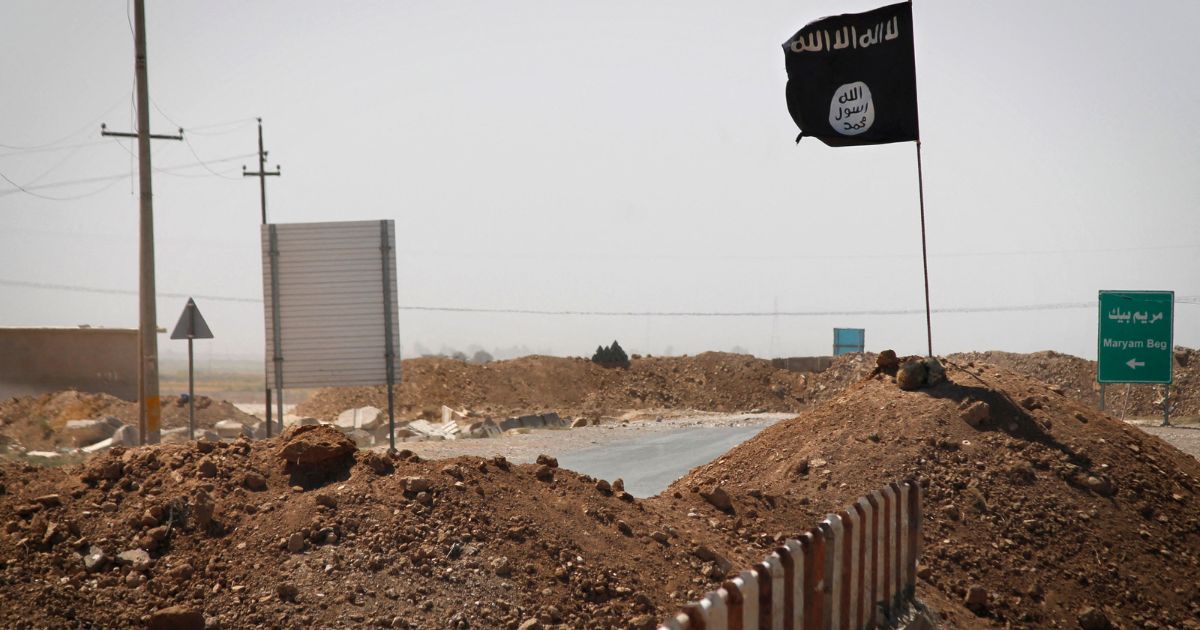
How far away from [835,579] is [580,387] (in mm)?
40403

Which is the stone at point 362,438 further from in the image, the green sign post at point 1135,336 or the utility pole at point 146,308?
the green sign post at point 1135,336

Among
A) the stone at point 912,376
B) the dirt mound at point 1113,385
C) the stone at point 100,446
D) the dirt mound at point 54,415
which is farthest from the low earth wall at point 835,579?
the dirt mound at point 1113,385

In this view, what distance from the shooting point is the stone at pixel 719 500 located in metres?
10.2

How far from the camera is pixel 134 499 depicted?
8484mm

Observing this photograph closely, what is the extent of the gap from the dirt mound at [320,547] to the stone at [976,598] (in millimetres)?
2370

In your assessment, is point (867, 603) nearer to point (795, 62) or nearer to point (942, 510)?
point (942, 510)

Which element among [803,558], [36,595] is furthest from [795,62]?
[36,595]

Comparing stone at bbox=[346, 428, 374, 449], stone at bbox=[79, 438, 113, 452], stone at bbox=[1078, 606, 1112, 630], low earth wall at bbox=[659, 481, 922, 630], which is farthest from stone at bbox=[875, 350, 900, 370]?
stone at bbox=[79, 438, 113, 452]

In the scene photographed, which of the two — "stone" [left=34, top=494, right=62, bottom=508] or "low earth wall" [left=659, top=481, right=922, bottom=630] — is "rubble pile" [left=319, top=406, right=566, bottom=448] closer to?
"stone" [left=34, top=494, right=62, bottom=508]

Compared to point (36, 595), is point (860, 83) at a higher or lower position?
higher

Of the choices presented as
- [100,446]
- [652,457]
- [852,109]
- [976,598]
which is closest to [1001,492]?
[976,598]

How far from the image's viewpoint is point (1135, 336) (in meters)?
24.5

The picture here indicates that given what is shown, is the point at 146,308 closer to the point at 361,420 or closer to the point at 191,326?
the point at 191,326

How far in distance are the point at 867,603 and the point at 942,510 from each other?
12.1 ft
